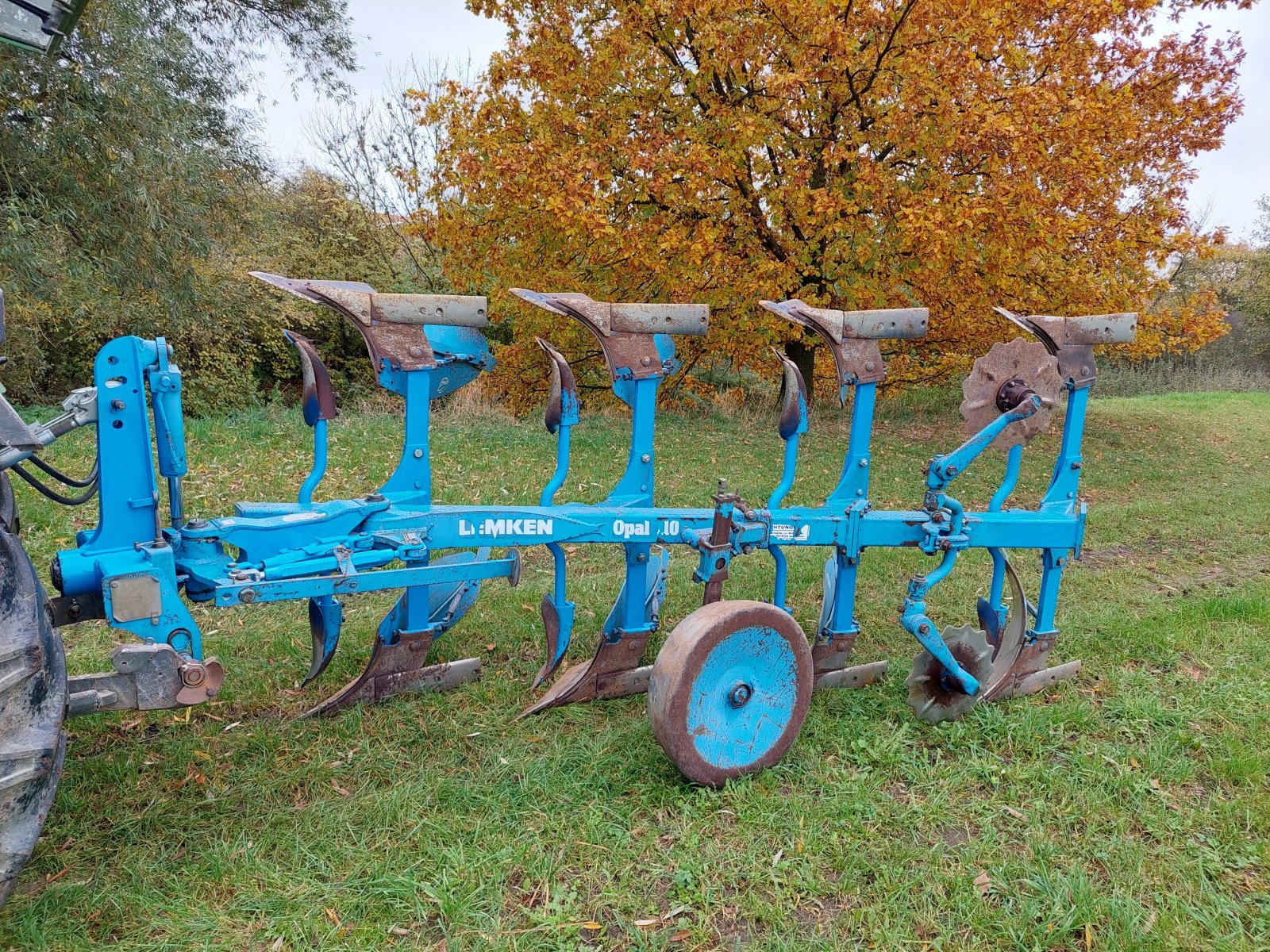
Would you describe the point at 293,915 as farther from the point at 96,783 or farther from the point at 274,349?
the point at 274,349

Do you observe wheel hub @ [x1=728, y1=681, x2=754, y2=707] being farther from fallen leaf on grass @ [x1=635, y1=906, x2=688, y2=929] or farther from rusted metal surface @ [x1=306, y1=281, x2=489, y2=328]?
rusted metal surface @ [x1=306, y1=281, x2=489, y2=328]

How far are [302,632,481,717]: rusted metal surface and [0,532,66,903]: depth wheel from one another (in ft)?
5.62

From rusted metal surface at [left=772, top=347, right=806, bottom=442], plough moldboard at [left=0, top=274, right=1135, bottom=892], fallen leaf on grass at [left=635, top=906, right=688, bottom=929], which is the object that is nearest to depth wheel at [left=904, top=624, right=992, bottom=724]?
plough moldboard at [left=0, top=274, right=1135, bottom=892]

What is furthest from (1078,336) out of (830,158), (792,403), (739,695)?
(830,158)

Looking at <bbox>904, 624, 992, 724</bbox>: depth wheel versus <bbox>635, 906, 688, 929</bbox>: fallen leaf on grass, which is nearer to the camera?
<bbox>635, 906, 688, 929</bbox>: fallen leaf on grass

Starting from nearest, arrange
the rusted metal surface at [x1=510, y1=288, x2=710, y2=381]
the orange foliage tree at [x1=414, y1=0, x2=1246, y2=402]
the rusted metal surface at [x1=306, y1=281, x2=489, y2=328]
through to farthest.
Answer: the rusted metal surface at [x1=306, y1=281, x2=489, y2=328]
the rusted metal surface at [x1=510, y1=288, x2=710, y2=381]
the orange foliage tree at [x1=414, y1=0, x2=1246, y2=402]

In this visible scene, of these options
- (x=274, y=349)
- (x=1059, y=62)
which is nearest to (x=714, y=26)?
(x=1059, y=62)

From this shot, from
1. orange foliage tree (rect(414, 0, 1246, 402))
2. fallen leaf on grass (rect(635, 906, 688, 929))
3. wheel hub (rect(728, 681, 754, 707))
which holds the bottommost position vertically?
fallen leaf on grass (rect(635, 906, 688, 929))

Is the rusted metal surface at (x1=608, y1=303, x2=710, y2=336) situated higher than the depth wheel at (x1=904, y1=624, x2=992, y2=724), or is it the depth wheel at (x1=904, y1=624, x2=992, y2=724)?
the rusted metal surface at (x1=608, y1=303, x2=710, y2=336)

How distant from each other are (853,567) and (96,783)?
3.63m

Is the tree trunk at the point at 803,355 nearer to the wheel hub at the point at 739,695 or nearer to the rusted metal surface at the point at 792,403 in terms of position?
the rusted metal surface at the point at 792,403

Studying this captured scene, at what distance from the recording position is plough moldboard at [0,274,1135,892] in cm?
263

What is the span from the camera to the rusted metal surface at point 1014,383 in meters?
4.01

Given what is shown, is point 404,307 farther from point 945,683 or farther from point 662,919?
point 945,683
